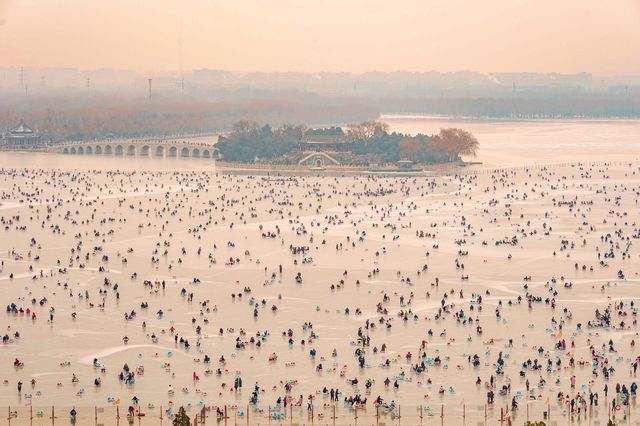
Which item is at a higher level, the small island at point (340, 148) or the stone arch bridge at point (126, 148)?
the small island at point (340, 148)

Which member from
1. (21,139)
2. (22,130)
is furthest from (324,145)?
(22,130)

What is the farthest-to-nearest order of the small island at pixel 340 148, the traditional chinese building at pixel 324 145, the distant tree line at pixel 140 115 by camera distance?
the distant tree line at pixel 140 115 < the traditional chinese building at pixel 324 145 < the small island at pixel 340 148

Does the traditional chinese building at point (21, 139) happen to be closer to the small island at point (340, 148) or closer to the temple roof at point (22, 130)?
the temple roof at point (22, 130)

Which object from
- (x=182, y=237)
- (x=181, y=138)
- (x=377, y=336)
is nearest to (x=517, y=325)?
(x=377, y=336)

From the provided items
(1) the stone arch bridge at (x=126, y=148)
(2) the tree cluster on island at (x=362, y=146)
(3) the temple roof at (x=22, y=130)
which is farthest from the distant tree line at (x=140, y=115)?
(2) the tree cluster on island at (x=362, y=146)

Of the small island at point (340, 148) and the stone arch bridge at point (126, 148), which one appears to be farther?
the stone arch bridge at point (126, 148)

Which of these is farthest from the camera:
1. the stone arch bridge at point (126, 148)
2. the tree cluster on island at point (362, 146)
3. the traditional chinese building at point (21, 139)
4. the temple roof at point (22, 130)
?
the temple roof at point (22, 130)

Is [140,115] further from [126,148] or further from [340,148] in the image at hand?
[340,148]
